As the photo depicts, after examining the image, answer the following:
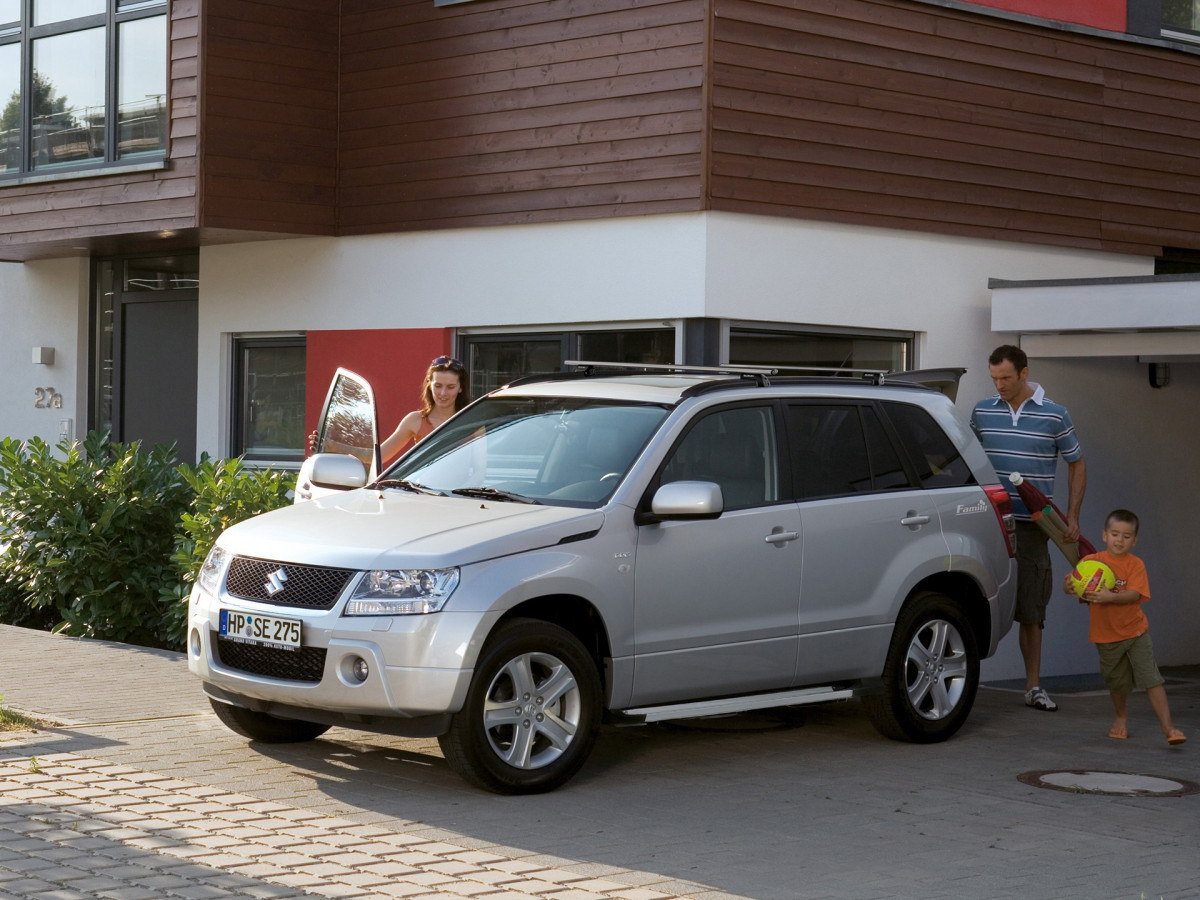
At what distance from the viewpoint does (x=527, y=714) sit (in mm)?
7477

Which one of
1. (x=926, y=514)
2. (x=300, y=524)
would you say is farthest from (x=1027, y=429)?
(x=300, y=524)

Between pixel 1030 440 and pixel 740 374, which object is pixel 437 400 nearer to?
pixel 740 374

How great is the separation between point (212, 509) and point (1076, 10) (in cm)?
736

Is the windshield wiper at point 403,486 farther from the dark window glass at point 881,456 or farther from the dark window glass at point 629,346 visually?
the dark window glass at point 629,346

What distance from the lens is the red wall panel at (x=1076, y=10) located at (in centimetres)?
1271

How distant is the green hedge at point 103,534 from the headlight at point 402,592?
16.6 ft

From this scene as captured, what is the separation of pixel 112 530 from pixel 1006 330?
6645 millimetres

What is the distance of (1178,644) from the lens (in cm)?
1430

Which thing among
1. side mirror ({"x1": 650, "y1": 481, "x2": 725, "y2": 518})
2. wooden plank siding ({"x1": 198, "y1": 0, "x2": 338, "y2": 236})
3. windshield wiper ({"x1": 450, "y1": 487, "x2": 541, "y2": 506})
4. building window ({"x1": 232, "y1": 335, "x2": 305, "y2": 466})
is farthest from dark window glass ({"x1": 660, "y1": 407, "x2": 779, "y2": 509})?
building window ({"x1": 232, "y1": 335, "x2": 305, "y2": 466})

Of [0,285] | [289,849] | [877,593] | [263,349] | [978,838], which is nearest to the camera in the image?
[289,849]

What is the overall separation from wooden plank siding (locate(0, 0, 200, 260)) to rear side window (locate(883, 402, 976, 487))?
6113 millimetres

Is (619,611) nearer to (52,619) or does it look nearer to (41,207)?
(52,619)

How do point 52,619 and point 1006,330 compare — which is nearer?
point 1006,330

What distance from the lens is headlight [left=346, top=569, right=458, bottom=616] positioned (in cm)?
722
